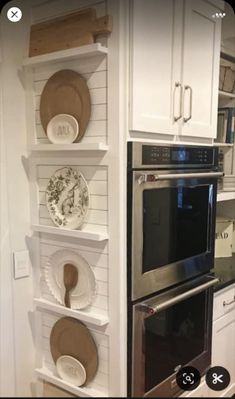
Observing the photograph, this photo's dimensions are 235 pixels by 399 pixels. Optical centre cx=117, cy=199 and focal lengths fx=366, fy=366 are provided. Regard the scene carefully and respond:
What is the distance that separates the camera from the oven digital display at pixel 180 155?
1459 millimetres

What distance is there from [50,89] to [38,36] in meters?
0.21

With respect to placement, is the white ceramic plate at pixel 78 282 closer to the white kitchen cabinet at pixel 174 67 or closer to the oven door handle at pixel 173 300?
the oven door handle at pixel 173 300

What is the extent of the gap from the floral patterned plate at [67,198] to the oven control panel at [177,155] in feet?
0.86

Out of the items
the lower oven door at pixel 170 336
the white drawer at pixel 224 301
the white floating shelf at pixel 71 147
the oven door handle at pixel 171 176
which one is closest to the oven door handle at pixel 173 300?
the lower oven door at pixel 170 336

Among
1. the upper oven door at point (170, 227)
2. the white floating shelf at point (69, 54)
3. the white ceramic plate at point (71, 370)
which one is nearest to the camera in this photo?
the white floating shelf at point (69, 54)

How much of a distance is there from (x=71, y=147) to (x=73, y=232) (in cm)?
31

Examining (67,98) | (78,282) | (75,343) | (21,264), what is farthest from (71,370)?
(67,98)

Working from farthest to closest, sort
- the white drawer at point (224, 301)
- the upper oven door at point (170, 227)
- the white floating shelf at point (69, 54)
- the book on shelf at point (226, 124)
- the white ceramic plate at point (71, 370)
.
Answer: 1. the book on shelf at point (226, 124)
2. the white drawer at point (224, 301)
3. the white ceramic plate at point (71, 370)
4. the upper oven door at point (170, 227)
5. the white floating shelf at point (69, 54)

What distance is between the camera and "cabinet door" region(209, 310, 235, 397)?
5.90ft

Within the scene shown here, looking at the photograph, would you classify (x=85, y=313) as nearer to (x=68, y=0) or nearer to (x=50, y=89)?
(x=50, y=89)

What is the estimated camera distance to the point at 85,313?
1.41 m

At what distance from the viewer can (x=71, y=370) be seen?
1480 millimetres

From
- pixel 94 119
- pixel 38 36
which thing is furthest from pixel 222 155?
pixel 38 36
